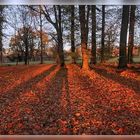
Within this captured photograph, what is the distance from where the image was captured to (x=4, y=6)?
429cm

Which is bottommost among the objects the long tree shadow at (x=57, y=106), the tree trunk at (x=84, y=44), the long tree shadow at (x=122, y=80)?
the long tree shadow at (x=57, y=106)

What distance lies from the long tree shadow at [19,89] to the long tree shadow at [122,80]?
475 millimetres

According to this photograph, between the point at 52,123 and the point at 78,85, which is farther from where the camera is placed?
the point at 78,85

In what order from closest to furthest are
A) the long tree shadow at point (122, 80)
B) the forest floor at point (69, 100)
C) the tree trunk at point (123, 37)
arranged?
the forest floor at point (69, 100)
the tree trunk at point (123, 37)
the long tree shadow at point (122, 80)

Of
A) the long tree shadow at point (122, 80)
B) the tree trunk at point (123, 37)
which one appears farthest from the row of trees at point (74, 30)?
the long tree shadow at point (122, 80)

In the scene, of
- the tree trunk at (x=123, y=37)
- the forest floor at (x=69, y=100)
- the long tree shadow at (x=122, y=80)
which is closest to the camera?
the forest floor at (x=69, y=100)

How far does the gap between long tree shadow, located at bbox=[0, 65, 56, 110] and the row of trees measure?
18 cm

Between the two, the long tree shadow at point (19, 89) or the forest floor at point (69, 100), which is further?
the long tree shadow at point (19, 89)

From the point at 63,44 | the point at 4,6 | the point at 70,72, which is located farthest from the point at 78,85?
the point at 4,6

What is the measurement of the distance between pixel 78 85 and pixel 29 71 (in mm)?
498

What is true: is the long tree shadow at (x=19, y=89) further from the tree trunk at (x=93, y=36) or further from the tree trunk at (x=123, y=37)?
the tree trunk at (x=123, y=37)

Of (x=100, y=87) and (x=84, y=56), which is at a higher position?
(x=84, y=56)

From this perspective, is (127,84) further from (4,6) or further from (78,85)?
(4,6)

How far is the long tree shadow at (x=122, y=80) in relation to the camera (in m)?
4.38
